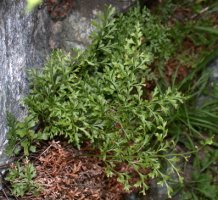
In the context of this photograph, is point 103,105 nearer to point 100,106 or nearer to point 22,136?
point 100,106

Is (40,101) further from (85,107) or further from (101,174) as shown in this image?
(101,174)

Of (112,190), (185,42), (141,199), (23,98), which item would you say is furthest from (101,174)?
(185,42)

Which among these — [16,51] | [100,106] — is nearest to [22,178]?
[100,106]

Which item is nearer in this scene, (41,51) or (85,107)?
(85,107)

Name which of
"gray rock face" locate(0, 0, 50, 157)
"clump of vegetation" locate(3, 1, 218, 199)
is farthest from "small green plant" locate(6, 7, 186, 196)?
"gray rock face" locate(0, 0, 50, 157)

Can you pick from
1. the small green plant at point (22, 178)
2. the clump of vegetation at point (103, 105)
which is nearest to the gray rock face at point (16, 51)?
the clump of vegetation at point (103, 105)

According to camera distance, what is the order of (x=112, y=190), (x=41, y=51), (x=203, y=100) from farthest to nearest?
(x=203, y=100) → (x=112, y=190) → (x=41, y=51)
